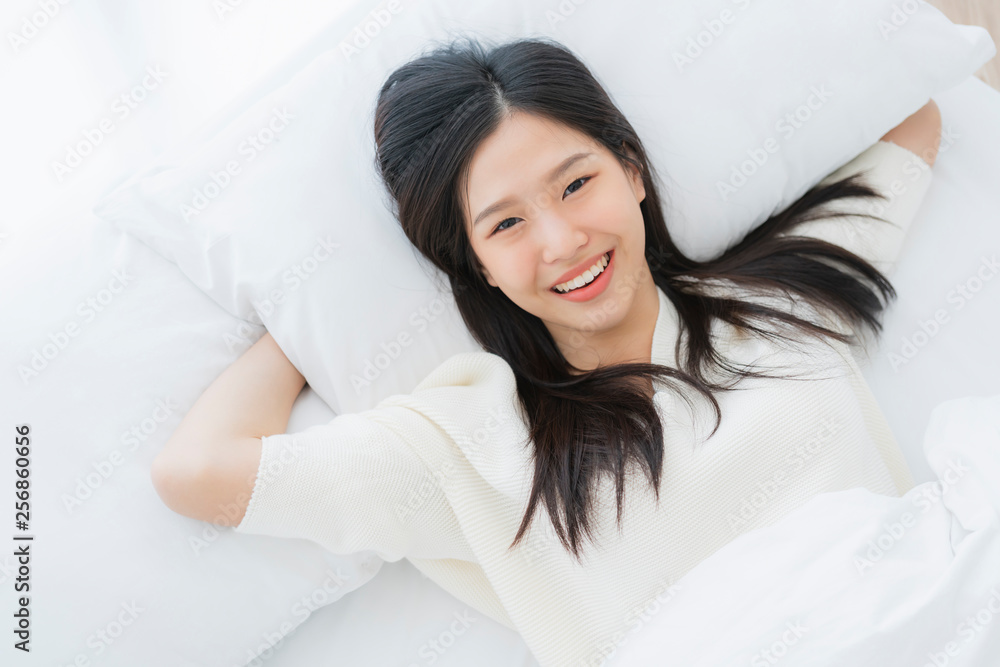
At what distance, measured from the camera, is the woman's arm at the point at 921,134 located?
1.32 m

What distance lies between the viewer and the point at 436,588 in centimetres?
115

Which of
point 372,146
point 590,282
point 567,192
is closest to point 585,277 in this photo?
point 590,282

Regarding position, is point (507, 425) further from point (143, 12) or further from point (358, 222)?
point (143, 12)

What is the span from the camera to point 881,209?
1.26m

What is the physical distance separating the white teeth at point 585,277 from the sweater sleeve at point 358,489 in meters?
0.27

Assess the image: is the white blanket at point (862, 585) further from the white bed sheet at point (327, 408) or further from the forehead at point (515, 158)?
the forehead at point (515, 158)

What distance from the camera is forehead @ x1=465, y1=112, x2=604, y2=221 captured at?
3.32 feet

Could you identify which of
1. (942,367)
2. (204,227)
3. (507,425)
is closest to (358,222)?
(204,227)

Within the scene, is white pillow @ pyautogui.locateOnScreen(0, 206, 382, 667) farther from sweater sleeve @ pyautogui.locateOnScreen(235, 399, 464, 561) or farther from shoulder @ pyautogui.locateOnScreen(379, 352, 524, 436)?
shoulder @ pyautogui.locateOnScreen(379, 352, 524, 436)

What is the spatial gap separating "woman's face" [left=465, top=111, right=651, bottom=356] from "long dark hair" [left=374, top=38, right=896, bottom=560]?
30 mm

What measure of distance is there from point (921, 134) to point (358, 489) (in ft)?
3.76

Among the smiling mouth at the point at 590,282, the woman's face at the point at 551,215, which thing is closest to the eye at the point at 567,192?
the woman's face at the point at 551,215

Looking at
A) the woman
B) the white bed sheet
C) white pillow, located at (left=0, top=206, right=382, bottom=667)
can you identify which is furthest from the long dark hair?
white pillow, located at (left=0, top=206, right=382, bottom=667)

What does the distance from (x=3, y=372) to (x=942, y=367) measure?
1402 millimetres
